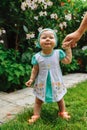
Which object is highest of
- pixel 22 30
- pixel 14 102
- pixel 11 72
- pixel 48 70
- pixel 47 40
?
pixel 47 40

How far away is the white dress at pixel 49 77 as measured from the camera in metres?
3.85

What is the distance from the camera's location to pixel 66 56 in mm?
3854

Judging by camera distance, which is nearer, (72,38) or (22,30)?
(72,38)

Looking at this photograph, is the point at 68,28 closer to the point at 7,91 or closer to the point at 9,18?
the point at 9,18

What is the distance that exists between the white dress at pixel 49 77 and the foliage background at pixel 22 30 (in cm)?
158

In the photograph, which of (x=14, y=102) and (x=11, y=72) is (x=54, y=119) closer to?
(x=14, y=102)

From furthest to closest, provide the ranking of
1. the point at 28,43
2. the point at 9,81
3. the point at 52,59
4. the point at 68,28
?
the point at 68,28, the point at 28,43, the point at 9,81, the point at 52,59

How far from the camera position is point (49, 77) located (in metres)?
3.86

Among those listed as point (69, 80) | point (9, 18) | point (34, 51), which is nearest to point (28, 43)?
point (34, 51)

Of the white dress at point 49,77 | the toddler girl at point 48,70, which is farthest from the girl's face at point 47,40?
the white dress at point 49,77

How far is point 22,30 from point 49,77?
2582mm

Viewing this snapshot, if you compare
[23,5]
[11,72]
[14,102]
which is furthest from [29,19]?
[14,102]

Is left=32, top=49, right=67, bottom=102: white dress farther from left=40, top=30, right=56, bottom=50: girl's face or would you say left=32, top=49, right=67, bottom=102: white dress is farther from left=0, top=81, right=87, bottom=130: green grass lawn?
left=0, top=81, right=87, bottom=130: green grass lawn

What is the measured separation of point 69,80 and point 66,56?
97.8 inches
